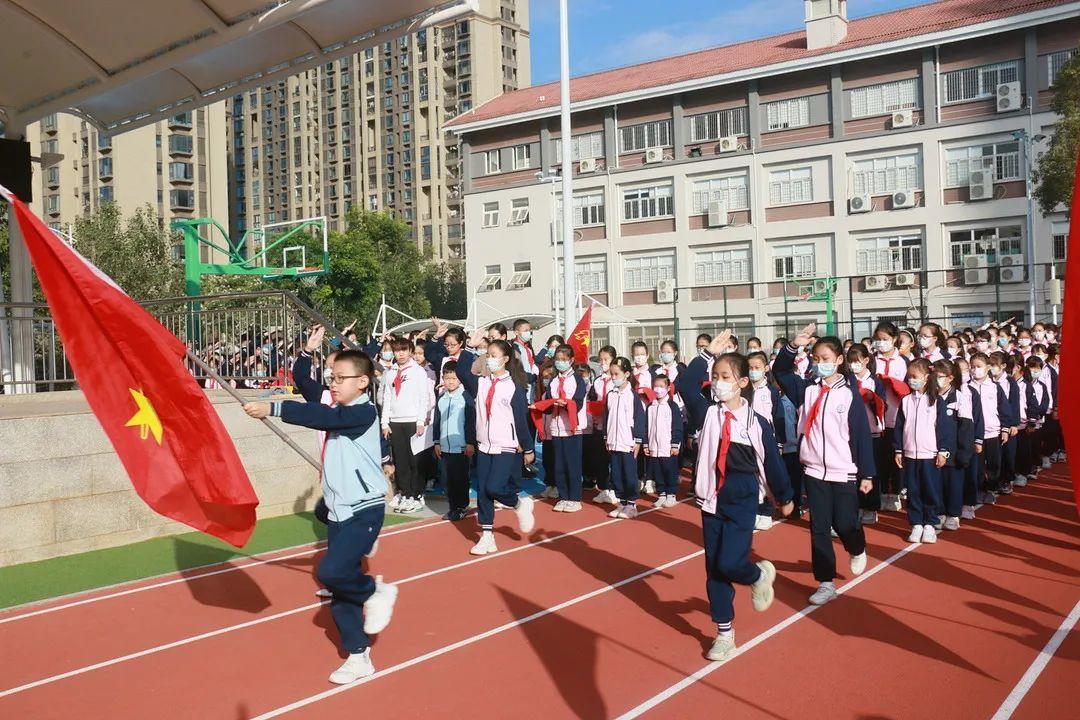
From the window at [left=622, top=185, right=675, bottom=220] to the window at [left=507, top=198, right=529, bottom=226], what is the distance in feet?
16.6

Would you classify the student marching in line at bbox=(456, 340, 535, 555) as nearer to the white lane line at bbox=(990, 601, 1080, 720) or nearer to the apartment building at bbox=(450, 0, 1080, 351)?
the white lane line at bbox=(990, 601, 1080, 720)

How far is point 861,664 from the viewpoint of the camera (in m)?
6.18

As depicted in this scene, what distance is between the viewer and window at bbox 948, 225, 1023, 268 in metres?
35.2

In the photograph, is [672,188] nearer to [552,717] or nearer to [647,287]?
[647,287]

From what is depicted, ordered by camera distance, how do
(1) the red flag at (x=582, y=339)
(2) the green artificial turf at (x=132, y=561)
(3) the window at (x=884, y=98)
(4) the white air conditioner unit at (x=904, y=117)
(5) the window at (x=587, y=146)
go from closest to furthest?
(2) the green artificial turf at (x=132, y=561) → (1) the red flag at (x=582, y=339) → (4) the white air conditioner unit at (x=904, y=117) → (3) the window at (x=884, y=98) → (5) the window at (x=587, y=146)

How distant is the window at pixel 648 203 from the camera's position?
42188mm

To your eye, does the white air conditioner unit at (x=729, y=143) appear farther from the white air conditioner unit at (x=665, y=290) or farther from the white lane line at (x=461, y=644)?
the white lane line at (x=461, y=644)

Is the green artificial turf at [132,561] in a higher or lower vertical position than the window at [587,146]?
lower

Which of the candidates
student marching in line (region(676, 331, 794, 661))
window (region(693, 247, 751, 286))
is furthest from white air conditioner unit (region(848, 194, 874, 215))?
student marching in line (region(676, 331, 794, 661))

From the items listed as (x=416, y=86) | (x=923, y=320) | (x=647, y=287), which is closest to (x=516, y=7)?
(x=416, y=86)

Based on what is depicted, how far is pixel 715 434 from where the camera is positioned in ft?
22.5

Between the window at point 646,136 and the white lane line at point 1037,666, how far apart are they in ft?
118

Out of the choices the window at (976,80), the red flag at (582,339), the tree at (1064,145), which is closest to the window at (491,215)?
the window at (976,80)

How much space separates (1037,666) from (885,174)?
33796mm
